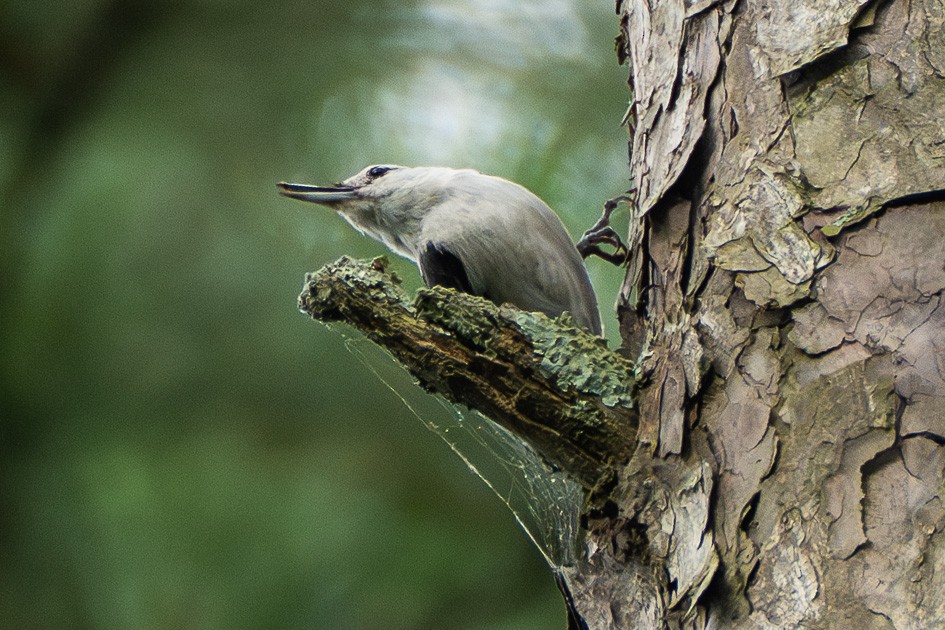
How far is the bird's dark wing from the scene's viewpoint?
1922 millimetres

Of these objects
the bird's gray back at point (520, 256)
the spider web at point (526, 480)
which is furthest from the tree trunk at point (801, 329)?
the bird's gray back at point (520, 256)

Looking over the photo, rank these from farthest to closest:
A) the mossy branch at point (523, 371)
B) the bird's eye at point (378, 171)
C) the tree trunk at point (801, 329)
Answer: the bird's eye at point (378, 171)
the mossy branch at point (523, 371)
the tree trunk at point (801, 329)

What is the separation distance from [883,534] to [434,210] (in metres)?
1.31

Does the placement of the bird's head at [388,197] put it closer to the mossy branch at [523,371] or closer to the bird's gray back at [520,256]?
the bird's gray back at [520,256]

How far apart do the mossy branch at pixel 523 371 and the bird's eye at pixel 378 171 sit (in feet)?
3.47

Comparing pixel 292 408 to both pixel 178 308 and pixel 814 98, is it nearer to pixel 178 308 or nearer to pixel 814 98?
pixel 178 308

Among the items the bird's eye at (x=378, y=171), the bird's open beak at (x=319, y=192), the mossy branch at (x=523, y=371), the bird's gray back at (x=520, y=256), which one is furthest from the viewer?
the bird's eye at (x=378, y=171)

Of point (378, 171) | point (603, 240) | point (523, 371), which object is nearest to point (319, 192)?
point (378, 171)

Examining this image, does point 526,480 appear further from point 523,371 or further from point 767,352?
point 767,352

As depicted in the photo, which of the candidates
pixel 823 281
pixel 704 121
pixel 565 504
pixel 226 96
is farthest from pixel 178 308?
pixel 823 281

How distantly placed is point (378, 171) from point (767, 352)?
1376 mm

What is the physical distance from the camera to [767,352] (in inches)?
41.3

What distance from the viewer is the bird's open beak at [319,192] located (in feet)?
7.04

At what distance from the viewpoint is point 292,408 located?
272 cm
